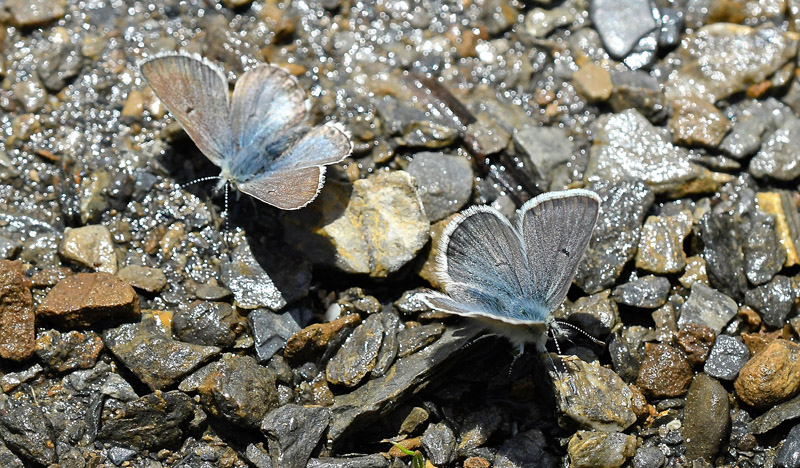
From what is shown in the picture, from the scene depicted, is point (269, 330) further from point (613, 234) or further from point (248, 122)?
point (613, 234)

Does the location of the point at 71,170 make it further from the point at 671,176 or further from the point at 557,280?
the point at 671,176

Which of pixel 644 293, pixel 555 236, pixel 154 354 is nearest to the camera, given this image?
pixel 555 236

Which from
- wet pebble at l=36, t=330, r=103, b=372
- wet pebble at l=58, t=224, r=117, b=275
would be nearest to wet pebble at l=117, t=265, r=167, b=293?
wet pebble at l=58, t=224, r=117, b=275

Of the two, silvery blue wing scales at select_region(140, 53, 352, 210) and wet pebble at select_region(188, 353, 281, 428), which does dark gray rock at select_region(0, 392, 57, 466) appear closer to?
wet pebble at select_region(188, 353, 281, 428)

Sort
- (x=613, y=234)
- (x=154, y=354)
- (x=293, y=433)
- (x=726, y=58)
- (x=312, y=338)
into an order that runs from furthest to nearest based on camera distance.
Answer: (x=726, y=58) < (x=613, y=234) < (x=312, y=338) < (x=154, y=354) < (x=293, y=433)

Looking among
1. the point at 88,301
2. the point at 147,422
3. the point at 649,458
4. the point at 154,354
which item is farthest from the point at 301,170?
the point at 649,458

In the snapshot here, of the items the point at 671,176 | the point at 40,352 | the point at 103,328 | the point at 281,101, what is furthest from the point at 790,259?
the point at 40,352
